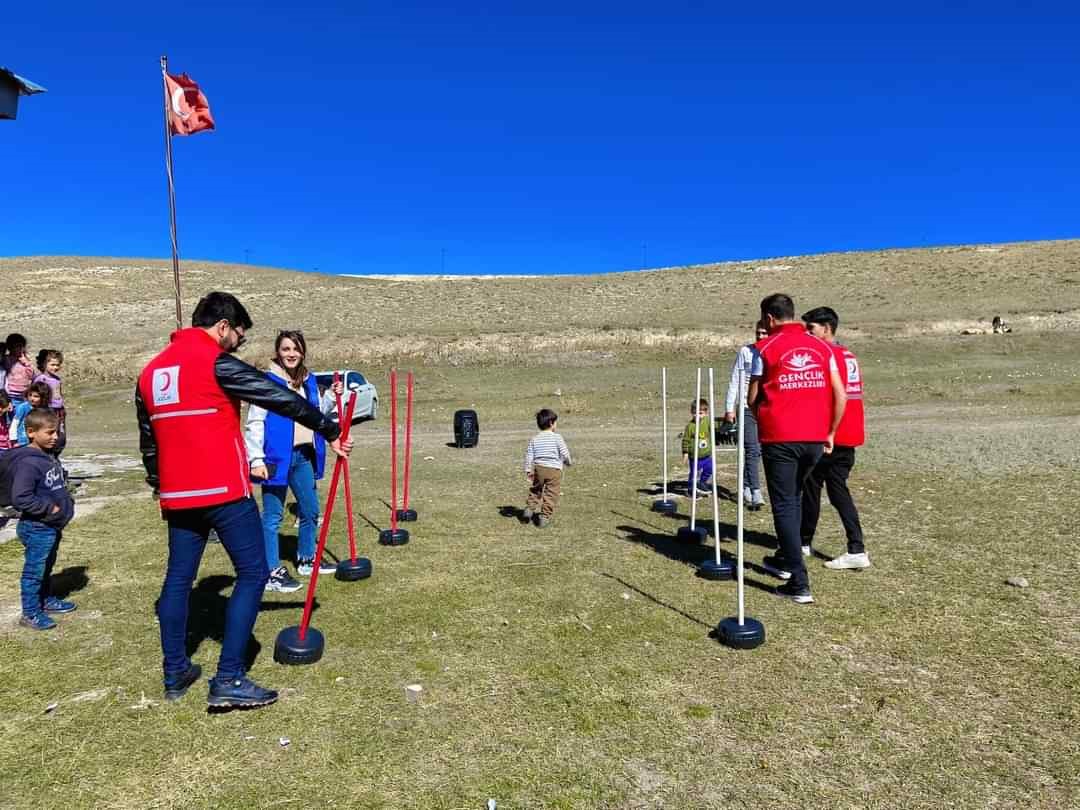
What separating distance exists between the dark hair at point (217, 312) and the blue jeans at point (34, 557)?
2459 mm

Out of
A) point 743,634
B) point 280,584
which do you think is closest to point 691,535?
point 743,634

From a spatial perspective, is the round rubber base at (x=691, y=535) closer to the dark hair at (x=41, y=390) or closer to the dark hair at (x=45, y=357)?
the dark hair at (x=41, y=390)

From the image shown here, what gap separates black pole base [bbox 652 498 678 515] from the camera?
29.1 feet

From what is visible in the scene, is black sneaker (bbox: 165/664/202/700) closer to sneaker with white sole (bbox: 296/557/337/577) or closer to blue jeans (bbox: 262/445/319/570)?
blue jeans (bbox: 262/445/319/570)

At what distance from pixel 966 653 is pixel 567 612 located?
2.65 metres

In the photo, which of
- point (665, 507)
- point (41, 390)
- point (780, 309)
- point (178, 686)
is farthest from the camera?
point (665, 507)

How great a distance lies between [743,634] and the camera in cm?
455

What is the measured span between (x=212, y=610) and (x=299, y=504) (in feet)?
3.51

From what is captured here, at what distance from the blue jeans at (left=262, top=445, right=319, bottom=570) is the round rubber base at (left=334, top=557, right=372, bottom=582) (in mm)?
401

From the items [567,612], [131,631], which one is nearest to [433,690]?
[567,612]

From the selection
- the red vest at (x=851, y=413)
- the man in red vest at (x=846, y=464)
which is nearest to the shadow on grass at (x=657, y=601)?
the man in red vest at (x=846, y=464)

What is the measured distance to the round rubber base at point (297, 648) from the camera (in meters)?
4.40

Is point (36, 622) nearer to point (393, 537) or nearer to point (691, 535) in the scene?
point (393, 537)

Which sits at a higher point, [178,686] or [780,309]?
[780,309]
